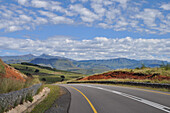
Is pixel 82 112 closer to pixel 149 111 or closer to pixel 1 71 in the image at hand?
pixel 149 111

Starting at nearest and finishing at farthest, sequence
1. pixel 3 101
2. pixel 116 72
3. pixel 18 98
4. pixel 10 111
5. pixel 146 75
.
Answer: pixel 3 101
pixel 10 111
pixel 18 98
pixel 146 75
pixel 116 72

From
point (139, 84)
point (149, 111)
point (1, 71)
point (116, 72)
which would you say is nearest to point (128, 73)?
point (116, 72)

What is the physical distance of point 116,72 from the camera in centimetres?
5159

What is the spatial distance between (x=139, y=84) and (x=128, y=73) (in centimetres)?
2208

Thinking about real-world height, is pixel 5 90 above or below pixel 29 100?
above

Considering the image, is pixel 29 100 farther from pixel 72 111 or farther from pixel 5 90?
pixel 72 111

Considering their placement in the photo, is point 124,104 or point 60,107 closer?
point 60,107

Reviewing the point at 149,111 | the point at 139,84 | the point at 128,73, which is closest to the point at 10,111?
the point at 149,111

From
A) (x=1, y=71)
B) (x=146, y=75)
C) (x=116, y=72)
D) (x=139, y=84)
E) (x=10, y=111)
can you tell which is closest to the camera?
(x=10, y=111)

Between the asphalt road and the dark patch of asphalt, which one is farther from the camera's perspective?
the dark patch of asphalt

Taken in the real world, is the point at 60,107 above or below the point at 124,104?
below

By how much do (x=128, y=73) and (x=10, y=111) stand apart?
40.1m

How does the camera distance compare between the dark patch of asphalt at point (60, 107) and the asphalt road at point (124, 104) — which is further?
the dark patch of asphalt at point (60, 107)

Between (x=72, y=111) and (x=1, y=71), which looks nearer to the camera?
(x=72, y=111)
